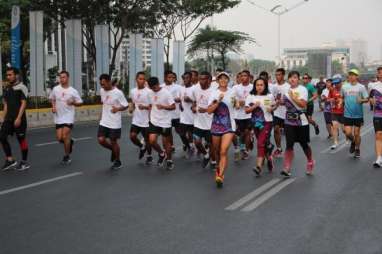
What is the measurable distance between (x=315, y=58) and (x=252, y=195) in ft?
429

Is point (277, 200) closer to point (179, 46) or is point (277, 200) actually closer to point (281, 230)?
point (281, 230)

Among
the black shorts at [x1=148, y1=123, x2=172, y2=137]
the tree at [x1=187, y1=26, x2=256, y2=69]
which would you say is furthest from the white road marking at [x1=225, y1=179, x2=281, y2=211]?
the tree at [x1=187, y1=26, x2=256, y2=69]

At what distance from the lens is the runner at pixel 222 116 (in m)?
8.86

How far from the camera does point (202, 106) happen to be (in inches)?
415

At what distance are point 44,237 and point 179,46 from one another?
28678mm

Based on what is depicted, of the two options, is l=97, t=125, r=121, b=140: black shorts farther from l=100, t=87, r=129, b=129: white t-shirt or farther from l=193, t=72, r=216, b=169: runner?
l=193, t=72, r=216, b=169: runner

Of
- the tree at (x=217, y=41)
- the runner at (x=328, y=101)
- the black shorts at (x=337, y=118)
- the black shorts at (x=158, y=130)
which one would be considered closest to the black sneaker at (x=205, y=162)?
the black shorts at (x=158, y=130)

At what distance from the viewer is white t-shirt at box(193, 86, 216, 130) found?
1052 centimetres

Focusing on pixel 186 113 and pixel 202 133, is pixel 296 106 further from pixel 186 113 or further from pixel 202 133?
pixel 186 113

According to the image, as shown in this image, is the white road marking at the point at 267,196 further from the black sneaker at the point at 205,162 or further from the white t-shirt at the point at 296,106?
the black sneaker at the point at 205,162

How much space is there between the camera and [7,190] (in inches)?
334

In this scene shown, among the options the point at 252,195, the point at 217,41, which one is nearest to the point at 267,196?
the point at 252,195

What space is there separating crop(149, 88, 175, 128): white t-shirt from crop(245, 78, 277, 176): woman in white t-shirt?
5.24 ft

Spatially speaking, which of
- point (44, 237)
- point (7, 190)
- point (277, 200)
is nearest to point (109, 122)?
point (7, 190)
